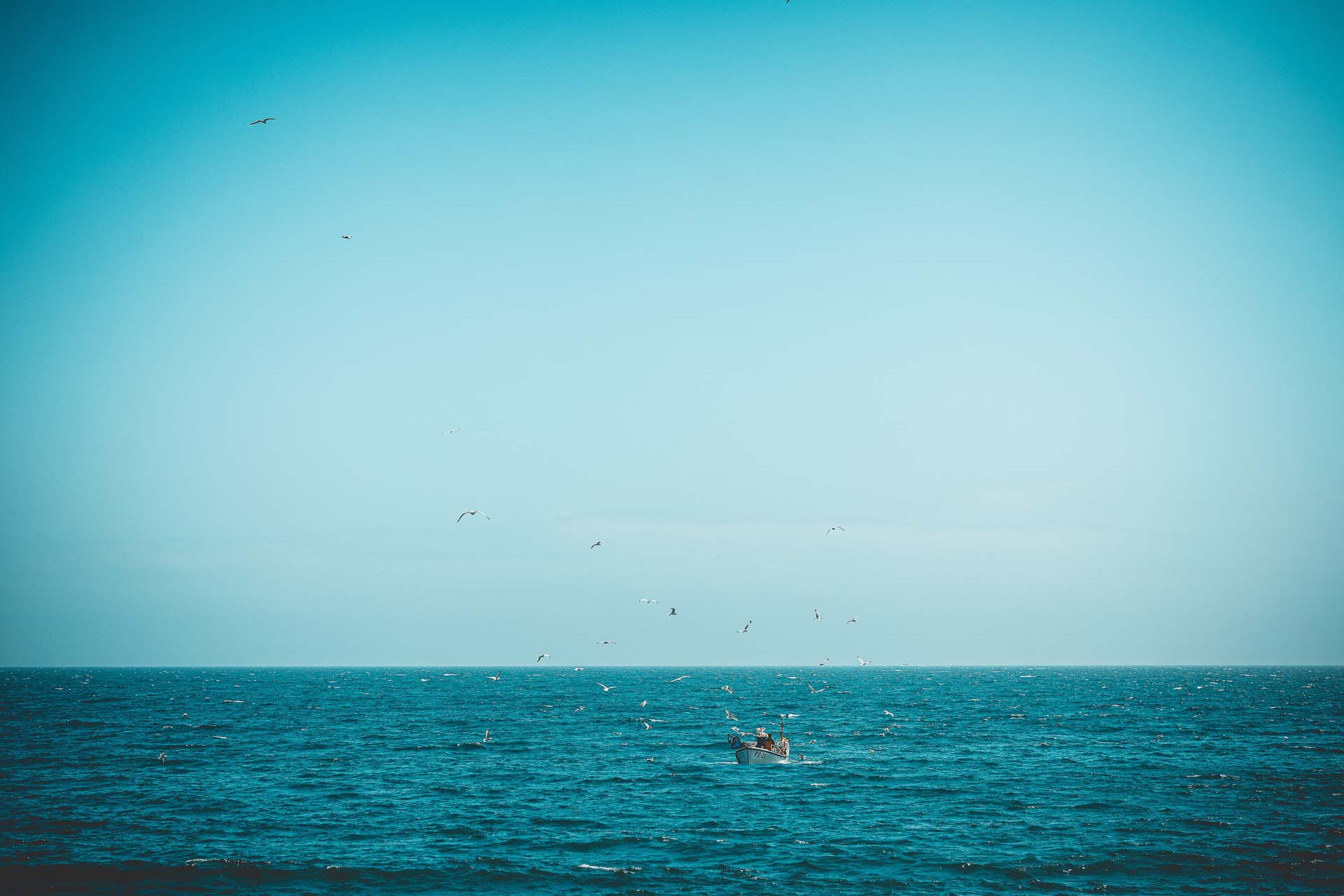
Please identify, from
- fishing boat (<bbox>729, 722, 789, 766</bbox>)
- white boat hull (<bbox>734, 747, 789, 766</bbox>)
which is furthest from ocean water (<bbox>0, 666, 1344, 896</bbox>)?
fishing boat (<bbox>729, 722, 789, 766</bbox>)

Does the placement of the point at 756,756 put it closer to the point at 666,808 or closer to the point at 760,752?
the point at 760,752

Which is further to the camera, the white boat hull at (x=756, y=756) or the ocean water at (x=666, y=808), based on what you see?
the white boat hull at (x=756, y=756)

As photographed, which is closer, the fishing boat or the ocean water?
the ocean water

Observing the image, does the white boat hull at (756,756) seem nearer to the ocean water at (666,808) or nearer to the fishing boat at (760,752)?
the fishing boat at (760,752)

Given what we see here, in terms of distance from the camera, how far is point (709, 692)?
7623 inches

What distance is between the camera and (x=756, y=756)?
7094 centimetres

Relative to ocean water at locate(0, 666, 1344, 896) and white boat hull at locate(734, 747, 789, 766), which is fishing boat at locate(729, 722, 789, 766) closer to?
white boat hull at locate(734, 747, 789, 766)

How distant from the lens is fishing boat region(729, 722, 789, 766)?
233ft

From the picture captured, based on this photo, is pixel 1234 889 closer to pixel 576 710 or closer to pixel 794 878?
pixel 794 878

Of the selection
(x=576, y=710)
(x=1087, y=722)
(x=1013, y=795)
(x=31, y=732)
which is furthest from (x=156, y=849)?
(x=1087, y=722)

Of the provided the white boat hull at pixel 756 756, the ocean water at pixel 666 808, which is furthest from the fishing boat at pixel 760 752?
the ocean water at pixel 666 808

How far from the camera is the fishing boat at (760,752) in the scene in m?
70.9

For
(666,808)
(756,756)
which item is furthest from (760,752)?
(666,808)

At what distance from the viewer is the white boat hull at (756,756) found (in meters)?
70.8
